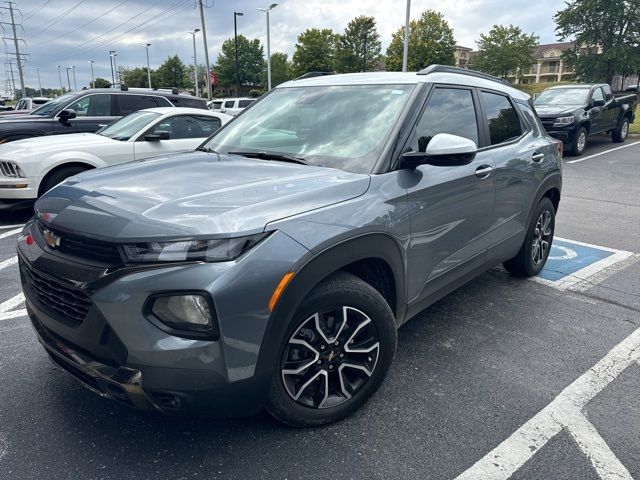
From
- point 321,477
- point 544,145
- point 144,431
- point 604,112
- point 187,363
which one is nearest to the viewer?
point 187,363

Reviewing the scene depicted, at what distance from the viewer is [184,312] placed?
1.86 m

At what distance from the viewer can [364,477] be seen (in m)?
2.14

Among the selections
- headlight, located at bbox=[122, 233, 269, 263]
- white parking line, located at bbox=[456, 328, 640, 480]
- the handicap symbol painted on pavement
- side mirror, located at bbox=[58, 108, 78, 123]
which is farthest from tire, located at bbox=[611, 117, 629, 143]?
headlight, located at bbox=[122, 233, 269, 263]

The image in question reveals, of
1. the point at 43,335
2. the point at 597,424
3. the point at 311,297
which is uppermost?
the point at 311,297

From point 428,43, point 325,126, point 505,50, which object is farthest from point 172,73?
point 325,126

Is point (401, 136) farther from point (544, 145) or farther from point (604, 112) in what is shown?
point (604, 112)

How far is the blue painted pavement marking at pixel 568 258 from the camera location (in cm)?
480

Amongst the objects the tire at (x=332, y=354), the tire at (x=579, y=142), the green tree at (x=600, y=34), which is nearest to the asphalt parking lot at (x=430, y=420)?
the tire at (x=332, y=354)

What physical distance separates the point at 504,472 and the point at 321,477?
82 cm

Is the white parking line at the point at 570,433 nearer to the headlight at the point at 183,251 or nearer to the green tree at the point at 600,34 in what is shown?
the headlight at the point at 183,251

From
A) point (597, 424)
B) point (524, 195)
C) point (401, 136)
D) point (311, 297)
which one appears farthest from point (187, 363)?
point (524, 195)

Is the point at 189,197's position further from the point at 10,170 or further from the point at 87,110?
the point at 87,110

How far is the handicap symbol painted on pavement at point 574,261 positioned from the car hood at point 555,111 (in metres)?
7.86

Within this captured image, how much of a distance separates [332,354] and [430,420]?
2.18 feet
